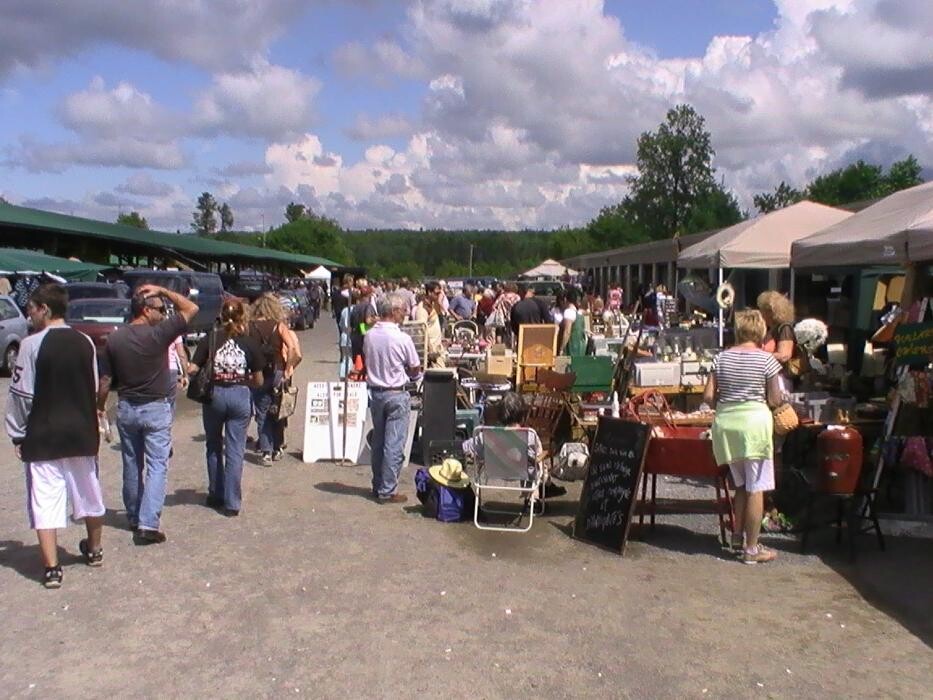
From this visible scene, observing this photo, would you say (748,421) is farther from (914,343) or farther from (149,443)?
(149,443)

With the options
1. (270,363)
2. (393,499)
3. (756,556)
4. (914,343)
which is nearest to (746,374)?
(756,556)

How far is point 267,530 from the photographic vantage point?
7340 mm

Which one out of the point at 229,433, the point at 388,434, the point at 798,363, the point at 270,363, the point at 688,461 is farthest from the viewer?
the point at 270,363

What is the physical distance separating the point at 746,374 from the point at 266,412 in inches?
202

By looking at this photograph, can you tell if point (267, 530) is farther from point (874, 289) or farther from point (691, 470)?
point (874, 289)

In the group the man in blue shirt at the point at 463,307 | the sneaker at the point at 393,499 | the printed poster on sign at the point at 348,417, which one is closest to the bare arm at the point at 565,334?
the man in blue shirt at the point at 463,307

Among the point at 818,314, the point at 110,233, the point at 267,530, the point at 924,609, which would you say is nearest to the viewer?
the point at 924,609

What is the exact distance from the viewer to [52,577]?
5867mm

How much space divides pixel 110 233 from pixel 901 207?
33575mm

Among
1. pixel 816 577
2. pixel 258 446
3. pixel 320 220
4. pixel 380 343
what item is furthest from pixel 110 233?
pixel 320 220

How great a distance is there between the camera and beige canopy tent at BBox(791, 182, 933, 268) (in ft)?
24.3

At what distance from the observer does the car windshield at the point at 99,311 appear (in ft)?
58.3

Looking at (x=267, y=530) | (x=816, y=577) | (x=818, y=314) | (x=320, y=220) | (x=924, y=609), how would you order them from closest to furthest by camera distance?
(x=924, y=609)
(x=816, y=577)
(x=267, y=530)
(x=818, y=314)
(x=320, y=220)

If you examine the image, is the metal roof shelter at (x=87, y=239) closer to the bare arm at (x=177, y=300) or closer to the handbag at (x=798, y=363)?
the bare arm at (x=177, y=300)
